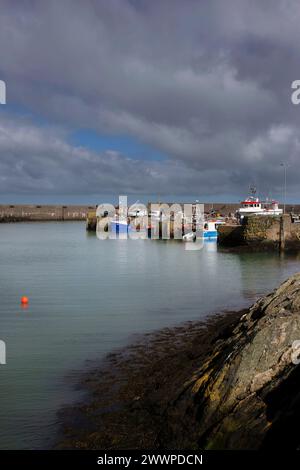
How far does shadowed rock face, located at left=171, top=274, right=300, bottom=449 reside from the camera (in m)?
6.30

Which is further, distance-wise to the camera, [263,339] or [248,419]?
[263,339]

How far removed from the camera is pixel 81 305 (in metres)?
20.1

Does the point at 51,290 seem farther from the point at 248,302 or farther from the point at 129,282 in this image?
the point at 248,302

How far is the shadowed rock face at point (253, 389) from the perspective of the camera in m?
6.30

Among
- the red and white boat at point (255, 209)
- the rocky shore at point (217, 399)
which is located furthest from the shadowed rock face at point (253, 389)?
the red and white boat at point (255, 209)

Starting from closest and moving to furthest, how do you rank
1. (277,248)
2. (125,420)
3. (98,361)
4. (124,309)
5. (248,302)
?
(125,420), (98,361), (124,309), (248,302), (277,248)

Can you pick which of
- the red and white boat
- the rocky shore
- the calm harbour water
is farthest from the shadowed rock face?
the red and white boat

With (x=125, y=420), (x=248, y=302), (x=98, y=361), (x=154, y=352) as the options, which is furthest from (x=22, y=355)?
(x=248, y=302)

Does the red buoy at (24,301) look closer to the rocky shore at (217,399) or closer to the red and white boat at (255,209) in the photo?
the rocky shore at (217,399)

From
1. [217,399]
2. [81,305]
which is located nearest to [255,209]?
[81,305]

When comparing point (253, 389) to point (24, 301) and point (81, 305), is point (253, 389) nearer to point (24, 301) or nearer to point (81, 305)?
point (81, 305)

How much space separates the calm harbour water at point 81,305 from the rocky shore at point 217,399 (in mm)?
1000
